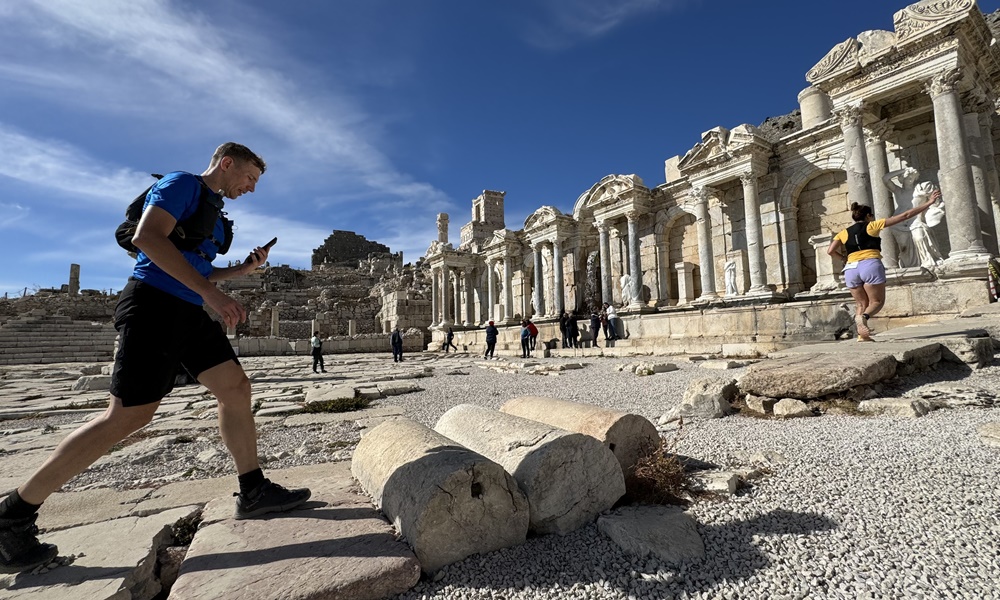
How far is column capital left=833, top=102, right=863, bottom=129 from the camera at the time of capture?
11.8 m

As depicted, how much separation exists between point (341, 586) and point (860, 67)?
15.1 metres

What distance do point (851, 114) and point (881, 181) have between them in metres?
1.83

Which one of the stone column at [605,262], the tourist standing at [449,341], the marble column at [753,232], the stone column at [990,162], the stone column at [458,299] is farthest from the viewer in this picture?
the stone column at [458,299]

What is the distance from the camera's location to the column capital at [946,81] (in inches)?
400

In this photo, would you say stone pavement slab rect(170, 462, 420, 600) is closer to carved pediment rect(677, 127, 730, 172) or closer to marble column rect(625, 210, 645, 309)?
carved pediment rect(677, 127, 730, 172)

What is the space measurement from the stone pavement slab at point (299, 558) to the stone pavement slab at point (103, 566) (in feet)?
0.53

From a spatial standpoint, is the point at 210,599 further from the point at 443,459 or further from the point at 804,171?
the point at 804,171

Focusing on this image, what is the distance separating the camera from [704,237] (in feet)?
54.8

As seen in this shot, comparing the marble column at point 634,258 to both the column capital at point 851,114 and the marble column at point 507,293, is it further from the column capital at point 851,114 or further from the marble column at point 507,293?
the marble column at point 507,293

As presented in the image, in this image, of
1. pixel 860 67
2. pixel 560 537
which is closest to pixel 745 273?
pixel 860 67

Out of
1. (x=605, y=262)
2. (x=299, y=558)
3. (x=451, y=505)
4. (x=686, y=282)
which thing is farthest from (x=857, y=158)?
(x=299, y=558)

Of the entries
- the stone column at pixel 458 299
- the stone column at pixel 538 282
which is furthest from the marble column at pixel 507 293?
the stone column at pixel 458 299

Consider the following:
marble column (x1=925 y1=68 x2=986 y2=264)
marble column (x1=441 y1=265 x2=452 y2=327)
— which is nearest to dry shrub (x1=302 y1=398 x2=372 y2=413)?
marble column (x1=925 y1=68 x2=986 y2=264)

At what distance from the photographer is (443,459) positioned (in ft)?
7.09
